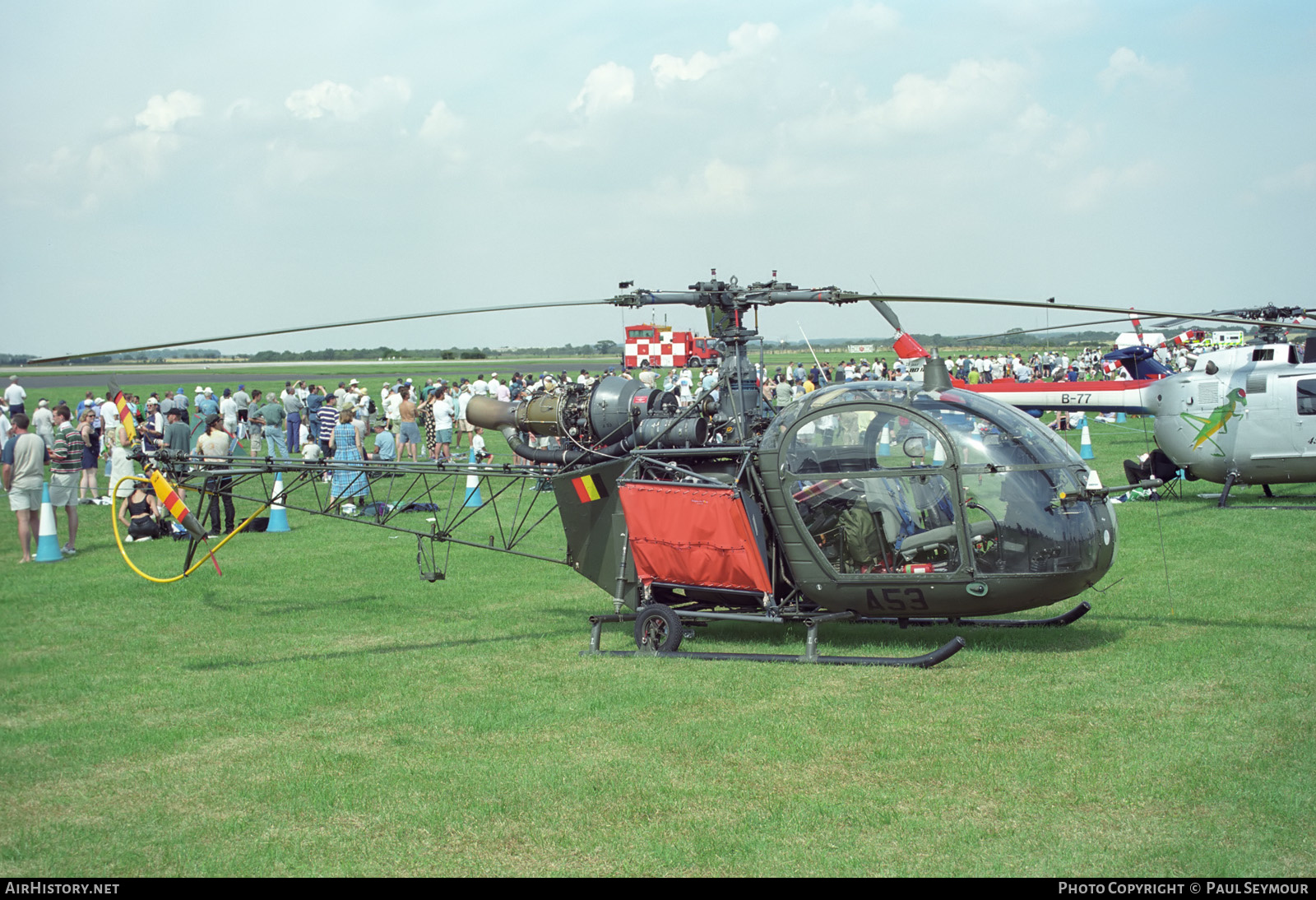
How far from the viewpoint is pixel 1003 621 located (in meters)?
9.34

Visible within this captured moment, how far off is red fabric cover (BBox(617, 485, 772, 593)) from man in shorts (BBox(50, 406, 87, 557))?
371 inches

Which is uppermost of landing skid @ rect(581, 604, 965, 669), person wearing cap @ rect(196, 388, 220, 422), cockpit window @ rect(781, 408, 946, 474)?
person wearing cap @ rect(196, 388, 220, 422)

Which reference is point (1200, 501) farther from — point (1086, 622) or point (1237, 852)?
point (1237, 852)

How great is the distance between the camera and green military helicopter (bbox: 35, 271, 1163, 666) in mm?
8016

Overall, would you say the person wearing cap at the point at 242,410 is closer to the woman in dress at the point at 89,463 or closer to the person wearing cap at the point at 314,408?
the person wearing cap at the point at 314,408

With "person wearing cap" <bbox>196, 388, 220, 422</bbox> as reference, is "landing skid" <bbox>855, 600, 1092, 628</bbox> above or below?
below

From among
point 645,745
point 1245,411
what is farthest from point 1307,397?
point 645,745

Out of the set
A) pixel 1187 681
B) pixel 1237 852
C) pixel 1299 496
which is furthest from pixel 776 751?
pixel 1299 496

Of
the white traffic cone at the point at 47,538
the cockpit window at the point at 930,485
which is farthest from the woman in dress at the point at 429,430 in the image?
the cockpit window at the point at 930,485

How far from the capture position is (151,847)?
5.56m

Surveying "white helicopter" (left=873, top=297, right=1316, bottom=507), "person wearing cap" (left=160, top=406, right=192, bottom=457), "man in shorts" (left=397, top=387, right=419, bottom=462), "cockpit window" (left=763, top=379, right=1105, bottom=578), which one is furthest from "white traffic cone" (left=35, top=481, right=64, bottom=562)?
"white helicopter" (left=873, top=297, right=1316, bottom=507)

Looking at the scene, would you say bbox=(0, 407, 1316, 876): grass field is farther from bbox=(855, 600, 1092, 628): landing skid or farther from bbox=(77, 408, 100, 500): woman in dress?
bbox=(77, 408, 100, 500): woman in dress

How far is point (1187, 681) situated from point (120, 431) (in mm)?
15929

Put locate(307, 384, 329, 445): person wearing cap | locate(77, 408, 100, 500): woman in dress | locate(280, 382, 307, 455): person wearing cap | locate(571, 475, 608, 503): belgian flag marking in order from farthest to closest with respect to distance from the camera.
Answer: locate(280, 382, 307, 455): person wearing cap < locate(307, 384, 329, 445): person wearing cap < locate(77, 408, 100, 500): woman in dress < locate(571, 475, 608, 503): belgian flag marking
